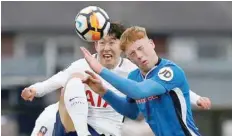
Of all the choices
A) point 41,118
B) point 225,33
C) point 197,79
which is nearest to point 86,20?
point 41,118

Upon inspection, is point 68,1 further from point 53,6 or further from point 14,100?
point 14,100

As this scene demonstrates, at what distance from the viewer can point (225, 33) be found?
35.8 metres

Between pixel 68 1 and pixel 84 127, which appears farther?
pixel 68 1

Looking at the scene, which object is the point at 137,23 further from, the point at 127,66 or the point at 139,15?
the point at 127,66

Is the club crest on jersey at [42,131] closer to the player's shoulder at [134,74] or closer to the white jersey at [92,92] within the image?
the white jersey at [92,92]

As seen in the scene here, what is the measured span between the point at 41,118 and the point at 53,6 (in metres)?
27.3

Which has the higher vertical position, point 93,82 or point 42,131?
point 93,82

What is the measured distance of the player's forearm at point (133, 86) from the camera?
757 centimetres

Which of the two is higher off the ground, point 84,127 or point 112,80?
point 112,80

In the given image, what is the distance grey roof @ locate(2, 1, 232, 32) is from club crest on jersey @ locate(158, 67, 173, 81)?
86.4 ft

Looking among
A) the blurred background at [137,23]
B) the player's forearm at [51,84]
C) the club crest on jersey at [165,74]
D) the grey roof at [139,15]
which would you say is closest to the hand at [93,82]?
the club crest on jersey at [165,74]

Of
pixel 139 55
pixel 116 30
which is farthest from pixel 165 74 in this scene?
pixel 116 30

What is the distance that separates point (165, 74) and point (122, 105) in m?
0.65

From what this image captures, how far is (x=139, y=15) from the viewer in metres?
36.1
